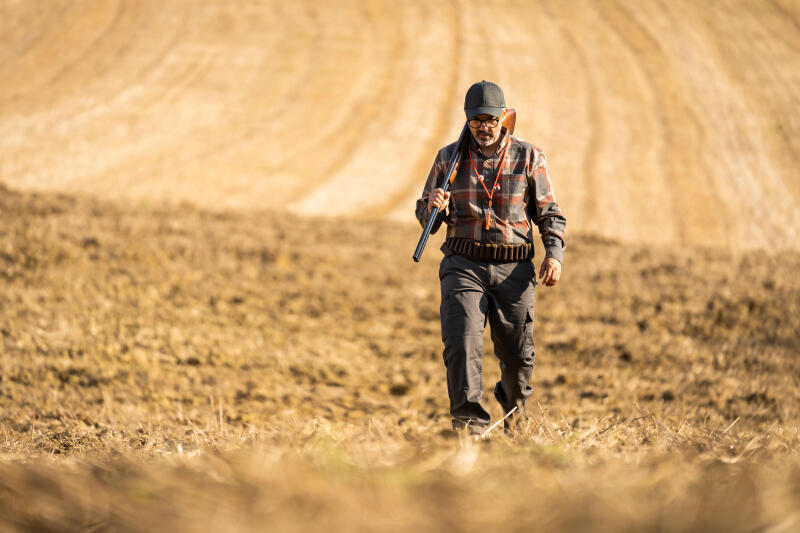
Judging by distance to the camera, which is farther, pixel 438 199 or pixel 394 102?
pixel 394 102

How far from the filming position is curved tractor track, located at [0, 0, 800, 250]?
16.9 m

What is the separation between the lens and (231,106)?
20.6 metres

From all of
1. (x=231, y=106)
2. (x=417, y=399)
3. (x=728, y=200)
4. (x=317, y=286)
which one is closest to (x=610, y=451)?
(x=417, y=399)

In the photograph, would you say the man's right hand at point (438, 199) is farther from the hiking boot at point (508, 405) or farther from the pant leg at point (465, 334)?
the hiking boot at point (508, 405)

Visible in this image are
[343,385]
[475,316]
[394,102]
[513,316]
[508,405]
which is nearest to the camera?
[475,316]

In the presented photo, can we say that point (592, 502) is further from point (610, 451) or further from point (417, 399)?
point (417, 399)

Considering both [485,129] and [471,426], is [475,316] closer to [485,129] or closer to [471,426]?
[471,426]

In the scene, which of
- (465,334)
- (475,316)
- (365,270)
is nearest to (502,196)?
(475,316)

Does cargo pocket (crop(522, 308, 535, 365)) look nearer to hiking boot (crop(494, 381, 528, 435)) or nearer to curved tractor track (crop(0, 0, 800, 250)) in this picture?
hiking boot (crop(494, 381, 528, 435))

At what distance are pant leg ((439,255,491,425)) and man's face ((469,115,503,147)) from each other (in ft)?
2.25

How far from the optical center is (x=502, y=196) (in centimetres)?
434

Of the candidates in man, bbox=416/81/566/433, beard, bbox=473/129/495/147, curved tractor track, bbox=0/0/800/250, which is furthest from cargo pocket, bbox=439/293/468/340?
curved tractor track, bbox=0/0/800/250

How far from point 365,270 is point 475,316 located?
7355mm

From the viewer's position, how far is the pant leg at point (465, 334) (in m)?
4.27
